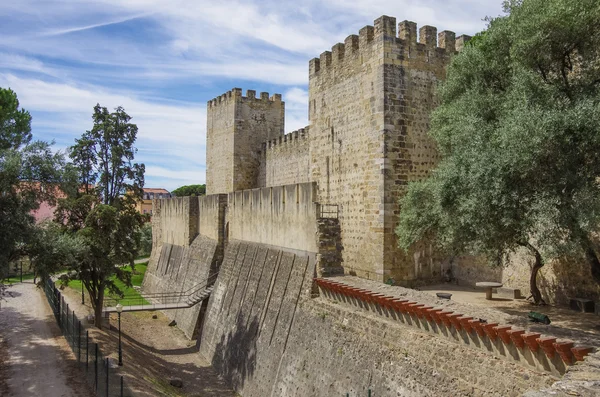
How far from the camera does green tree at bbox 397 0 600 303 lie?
862 centimetres

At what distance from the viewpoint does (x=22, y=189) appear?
13.6 meters

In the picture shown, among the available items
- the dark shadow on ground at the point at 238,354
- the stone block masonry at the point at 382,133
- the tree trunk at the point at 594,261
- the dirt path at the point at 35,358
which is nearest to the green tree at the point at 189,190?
the dirt path at the point at 35,358

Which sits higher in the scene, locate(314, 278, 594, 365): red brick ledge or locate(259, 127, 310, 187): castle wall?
locate(259, 127, 310, 187): castle wall

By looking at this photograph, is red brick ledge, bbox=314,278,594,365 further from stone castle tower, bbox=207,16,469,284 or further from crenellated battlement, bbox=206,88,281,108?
crenellated battlement, bbox=206,88,281,108

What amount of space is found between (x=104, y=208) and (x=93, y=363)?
6.88 meters

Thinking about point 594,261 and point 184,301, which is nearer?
point 594,261

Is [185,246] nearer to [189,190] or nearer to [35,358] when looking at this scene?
[35,358]

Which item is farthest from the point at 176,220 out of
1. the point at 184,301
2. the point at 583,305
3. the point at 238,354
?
the point at 583,305

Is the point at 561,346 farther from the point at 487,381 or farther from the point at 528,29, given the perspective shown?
the point at 528,29

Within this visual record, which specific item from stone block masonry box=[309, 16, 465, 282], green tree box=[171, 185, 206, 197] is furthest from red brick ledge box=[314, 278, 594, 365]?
green tree box=[171, 185, 206, 197]

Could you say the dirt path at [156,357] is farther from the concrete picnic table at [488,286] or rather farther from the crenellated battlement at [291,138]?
the crenellated battlement at [291,138]

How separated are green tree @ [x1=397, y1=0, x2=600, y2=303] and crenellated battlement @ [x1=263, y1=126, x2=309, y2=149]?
1560cm

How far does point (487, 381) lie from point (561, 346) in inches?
59.1

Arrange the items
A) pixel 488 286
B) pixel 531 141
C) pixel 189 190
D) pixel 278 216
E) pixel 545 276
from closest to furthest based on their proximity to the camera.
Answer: pixel 531 141 → pixel 488 286 → pixel 545 276 → pixel 278 216 → pixel 189 190
